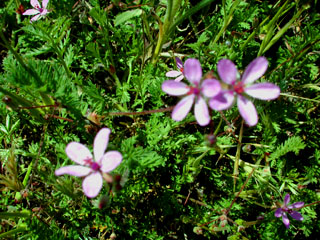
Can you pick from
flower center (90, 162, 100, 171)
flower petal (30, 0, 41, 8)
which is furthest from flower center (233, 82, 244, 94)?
flower petal (30, 0, 41, 8)

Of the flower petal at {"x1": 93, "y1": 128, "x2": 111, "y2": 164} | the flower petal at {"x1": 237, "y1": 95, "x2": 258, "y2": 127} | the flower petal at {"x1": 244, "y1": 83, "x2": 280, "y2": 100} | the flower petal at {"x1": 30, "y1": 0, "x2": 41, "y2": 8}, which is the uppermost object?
the flower petal at {"x1": 30, "y1": 0, "x2": 41, "y2": 8}

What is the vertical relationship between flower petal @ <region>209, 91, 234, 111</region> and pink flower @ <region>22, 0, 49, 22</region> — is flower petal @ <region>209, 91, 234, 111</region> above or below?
below

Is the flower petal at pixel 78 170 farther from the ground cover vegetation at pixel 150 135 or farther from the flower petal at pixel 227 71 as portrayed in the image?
the flower petal at pixel 227 71

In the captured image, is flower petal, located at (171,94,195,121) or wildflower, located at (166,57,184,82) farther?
wildflower, located at (166,57,184,82)

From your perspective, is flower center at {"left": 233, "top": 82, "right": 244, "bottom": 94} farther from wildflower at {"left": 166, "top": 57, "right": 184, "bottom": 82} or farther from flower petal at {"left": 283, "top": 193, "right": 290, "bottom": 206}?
flower petal at {"left": 283, "top": 193, "right": 290, "bottom": 206}

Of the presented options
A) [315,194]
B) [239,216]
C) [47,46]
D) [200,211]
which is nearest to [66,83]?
[47,46]

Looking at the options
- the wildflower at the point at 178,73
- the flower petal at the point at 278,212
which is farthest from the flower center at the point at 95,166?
the flower petal at the point at 278,212

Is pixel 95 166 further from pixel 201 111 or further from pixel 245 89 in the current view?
pixel 245 89
